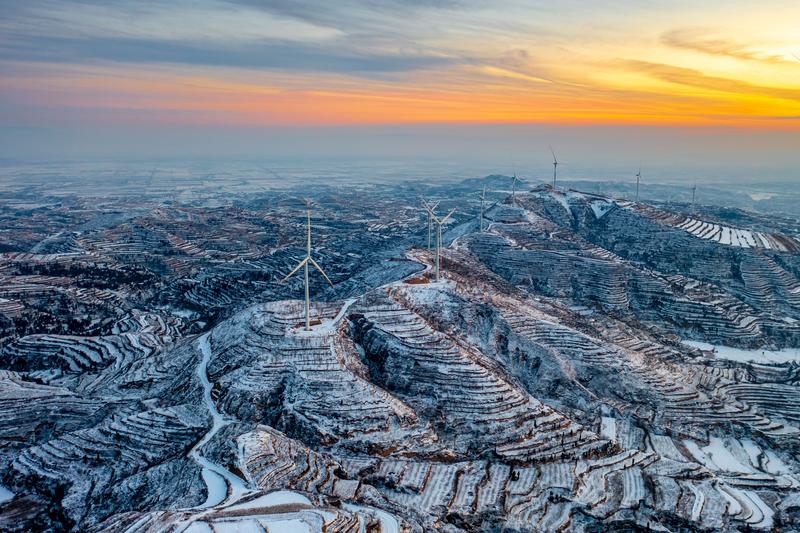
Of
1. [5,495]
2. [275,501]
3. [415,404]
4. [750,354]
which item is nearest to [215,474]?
[275,501]

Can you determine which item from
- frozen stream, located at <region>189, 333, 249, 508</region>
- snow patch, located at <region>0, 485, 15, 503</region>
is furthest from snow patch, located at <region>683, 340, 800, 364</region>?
snow patch, located at <region>0, 485, 15, 503</region>

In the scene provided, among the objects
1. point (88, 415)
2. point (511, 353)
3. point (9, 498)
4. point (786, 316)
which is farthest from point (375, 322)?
point (786, 316)

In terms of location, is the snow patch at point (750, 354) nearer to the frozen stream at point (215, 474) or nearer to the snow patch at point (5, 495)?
the frozen stream at point (215, 474)

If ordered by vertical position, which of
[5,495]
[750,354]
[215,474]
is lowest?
[5,495]

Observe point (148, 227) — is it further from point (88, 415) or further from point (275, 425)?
point (275, 425)

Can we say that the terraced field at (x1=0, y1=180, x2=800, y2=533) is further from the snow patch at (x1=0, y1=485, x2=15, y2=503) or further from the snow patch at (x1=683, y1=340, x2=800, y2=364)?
the snow patch at (x1=683, y1=340, x2=800, y2=364)

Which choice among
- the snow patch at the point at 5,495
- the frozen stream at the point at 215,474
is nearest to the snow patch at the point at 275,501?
the frozen stream at the point at 215,474

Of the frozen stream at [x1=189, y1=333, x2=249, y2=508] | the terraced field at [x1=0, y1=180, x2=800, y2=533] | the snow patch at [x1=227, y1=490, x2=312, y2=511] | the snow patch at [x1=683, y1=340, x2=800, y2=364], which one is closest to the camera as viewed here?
the snow patch at [x1=227, y1=490, x2=312, y2=511]

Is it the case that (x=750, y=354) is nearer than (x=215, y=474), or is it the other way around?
(x=215, y=474)

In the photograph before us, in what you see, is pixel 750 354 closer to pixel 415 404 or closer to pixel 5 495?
pixel 415 404

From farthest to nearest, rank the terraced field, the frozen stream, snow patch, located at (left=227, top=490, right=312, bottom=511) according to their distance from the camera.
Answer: the terraced field
the frozen stream
snow patch, located at (left=227, top=490, right=312, bottom=511)

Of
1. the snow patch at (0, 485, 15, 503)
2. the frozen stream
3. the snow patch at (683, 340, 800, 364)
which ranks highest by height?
the frozen stream

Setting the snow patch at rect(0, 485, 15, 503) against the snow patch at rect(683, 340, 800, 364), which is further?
the snow patch at rect(683, 340, 800, 364)
